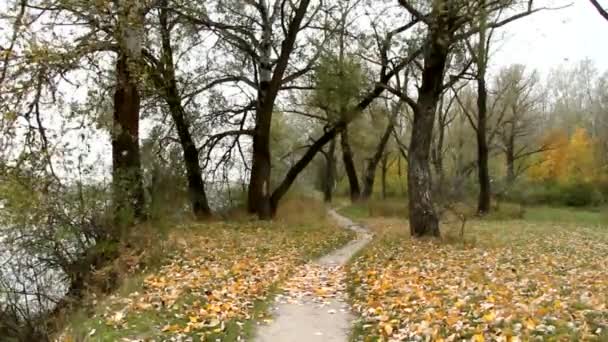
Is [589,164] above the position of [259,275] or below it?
above

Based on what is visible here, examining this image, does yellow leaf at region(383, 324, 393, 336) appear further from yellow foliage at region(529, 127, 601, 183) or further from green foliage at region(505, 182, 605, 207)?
yellow foliage at region(529, 127, 601, 183)

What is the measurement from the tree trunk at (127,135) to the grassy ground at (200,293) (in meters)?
1.31

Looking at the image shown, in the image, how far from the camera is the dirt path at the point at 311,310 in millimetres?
7425

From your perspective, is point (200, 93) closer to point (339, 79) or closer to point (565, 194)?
point (339, 79)

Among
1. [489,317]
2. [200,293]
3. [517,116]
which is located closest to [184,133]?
[200,293]

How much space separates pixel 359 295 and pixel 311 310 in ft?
3.38

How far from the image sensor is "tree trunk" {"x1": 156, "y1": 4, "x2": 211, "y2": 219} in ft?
61.5

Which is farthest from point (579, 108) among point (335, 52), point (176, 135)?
point (176, 135)

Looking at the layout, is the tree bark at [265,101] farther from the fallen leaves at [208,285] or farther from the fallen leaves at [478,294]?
the fallen leaves at [478,294]

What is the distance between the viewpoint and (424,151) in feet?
53.2

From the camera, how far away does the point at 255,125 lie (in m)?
24.1

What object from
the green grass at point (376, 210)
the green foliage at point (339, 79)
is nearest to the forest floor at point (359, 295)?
the green foliage at point (339, 79)

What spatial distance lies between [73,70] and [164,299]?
5.82 meters

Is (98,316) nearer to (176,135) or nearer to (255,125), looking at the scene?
(176,135)
